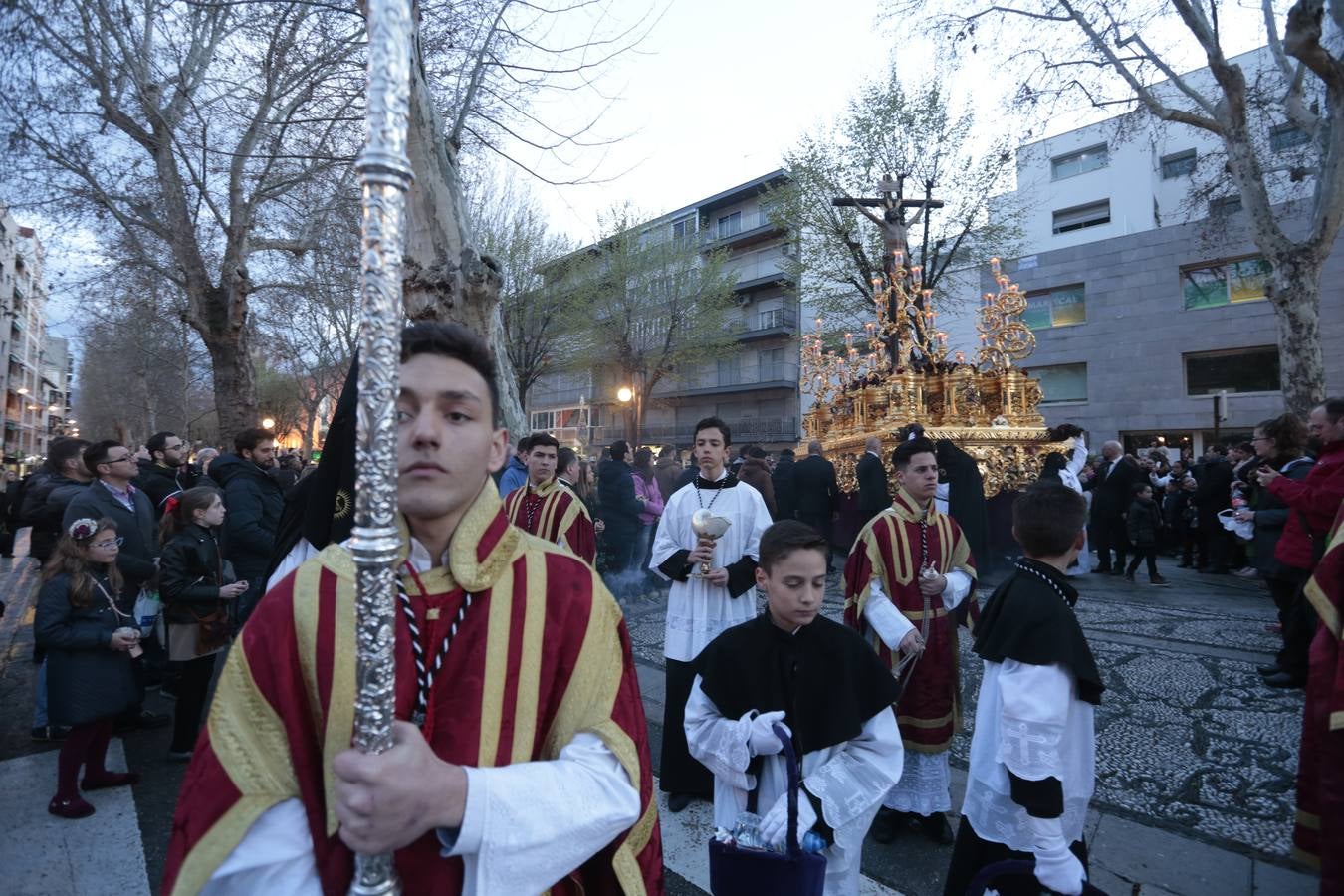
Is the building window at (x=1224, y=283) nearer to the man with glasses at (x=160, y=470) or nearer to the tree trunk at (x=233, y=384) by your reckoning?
the tree trunk at (x=233, y=384)

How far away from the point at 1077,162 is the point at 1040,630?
3209cm

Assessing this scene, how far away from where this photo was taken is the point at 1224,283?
2339 centimetres

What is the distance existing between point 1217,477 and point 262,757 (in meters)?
12.7

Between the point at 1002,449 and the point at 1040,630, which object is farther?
the point at 1002,449

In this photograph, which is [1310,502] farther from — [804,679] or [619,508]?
[619,508]

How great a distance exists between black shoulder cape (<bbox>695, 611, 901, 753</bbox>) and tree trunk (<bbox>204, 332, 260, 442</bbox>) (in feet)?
43.6

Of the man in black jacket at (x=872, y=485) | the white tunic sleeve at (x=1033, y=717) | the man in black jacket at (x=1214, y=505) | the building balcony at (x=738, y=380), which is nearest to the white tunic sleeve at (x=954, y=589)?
the white tunic sleeve at (x=1033, y=717)

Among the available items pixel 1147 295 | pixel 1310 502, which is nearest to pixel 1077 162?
pixel 1147 295

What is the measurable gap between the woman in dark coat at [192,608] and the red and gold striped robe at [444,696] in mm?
3935

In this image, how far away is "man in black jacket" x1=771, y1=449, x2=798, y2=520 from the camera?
1073cm

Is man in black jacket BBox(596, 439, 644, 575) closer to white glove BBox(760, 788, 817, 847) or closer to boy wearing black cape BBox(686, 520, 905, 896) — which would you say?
boy wearing black cape BBox(686, 520, 905, 896)

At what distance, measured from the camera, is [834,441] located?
47.2ft

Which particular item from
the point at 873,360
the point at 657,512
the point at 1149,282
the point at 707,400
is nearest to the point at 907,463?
the point at 657,512

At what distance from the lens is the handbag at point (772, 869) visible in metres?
1.81
